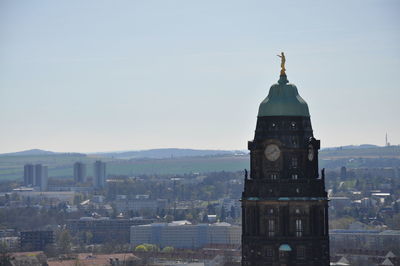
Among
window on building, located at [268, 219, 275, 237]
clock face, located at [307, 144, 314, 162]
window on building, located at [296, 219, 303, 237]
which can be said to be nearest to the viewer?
clock face, located at [307, 144, 314, 162]

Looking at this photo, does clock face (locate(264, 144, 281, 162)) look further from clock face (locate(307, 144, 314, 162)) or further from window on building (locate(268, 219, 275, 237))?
window on building (locate(268, 219, 275, 237))

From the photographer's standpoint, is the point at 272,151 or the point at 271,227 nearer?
the point at 272,151

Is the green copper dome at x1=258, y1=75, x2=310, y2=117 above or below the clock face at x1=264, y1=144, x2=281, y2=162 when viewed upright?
above

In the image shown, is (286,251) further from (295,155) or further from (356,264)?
(356,264)

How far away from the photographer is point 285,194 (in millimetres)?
60156

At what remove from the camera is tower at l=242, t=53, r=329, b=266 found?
5997 centimetres

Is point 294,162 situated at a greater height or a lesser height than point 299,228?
greater

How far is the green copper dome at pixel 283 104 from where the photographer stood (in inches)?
2373

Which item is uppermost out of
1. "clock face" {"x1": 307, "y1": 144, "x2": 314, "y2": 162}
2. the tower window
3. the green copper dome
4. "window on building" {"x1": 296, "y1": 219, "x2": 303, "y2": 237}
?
the green copper dome

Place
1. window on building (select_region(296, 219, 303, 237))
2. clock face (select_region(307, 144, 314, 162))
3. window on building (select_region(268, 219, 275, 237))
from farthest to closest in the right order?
window on building (select_region(268, 219, 275, 237)), window on building (select_region(296, 219, 303, 237)), clock face (select_region(307, 144, 314, 162))

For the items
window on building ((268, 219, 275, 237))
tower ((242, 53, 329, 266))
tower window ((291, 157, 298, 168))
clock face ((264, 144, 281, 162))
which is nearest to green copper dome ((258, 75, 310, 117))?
tower ((242, 53, 329, 266))

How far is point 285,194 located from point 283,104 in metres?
3.06

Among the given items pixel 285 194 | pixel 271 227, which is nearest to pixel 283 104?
pixel 285 194

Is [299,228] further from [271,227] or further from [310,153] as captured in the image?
[310,153]
